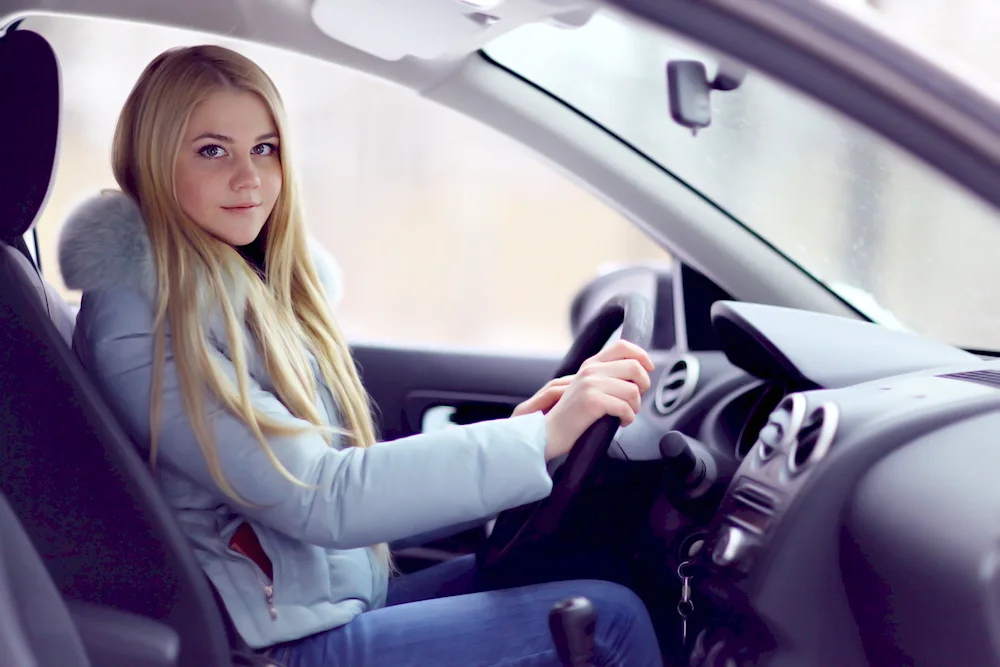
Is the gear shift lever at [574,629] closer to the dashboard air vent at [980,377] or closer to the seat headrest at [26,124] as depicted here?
the dashboard air vent at [980,377]

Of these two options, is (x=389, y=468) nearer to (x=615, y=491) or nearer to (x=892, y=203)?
(x=615, y=491)

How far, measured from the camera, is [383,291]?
6281 millimetres

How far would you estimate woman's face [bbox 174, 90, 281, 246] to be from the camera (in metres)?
1.23

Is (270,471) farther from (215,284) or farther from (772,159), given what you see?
(772,159)

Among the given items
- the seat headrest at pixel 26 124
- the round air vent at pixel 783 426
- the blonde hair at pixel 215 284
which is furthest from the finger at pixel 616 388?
the seat headrest at pixel 26 124

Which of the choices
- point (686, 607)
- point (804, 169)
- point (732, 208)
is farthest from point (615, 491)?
point (804, 169)

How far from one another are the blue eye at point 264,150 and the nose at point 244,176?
3 centimetres

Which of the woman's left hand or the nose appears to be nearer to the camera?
the nose

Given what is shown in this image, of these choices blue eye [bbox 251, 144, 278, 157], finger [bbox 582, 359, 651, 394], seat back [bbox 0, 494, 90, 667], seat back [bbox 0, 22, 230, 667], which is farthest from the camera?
blue eye [bbox 251, 144, 278, 157]

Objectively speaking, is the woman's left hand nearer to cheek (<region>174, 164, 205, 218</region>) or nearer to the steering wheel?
the steering wheel

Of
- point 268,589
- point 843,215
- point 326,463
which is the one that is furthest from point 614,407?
point 843,215

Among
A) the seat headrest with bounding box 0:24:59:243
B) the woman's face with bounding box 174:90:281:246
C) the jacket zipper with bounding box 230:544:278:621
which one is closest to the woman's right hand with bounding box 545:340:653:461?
the jacket zipper with bounding box 230:544:278:621

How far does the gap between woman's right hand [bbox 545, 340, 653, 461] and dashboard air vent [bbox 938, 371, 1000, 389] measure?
0.36m

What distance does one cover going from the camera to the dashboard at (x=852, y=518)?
100 centimetres
